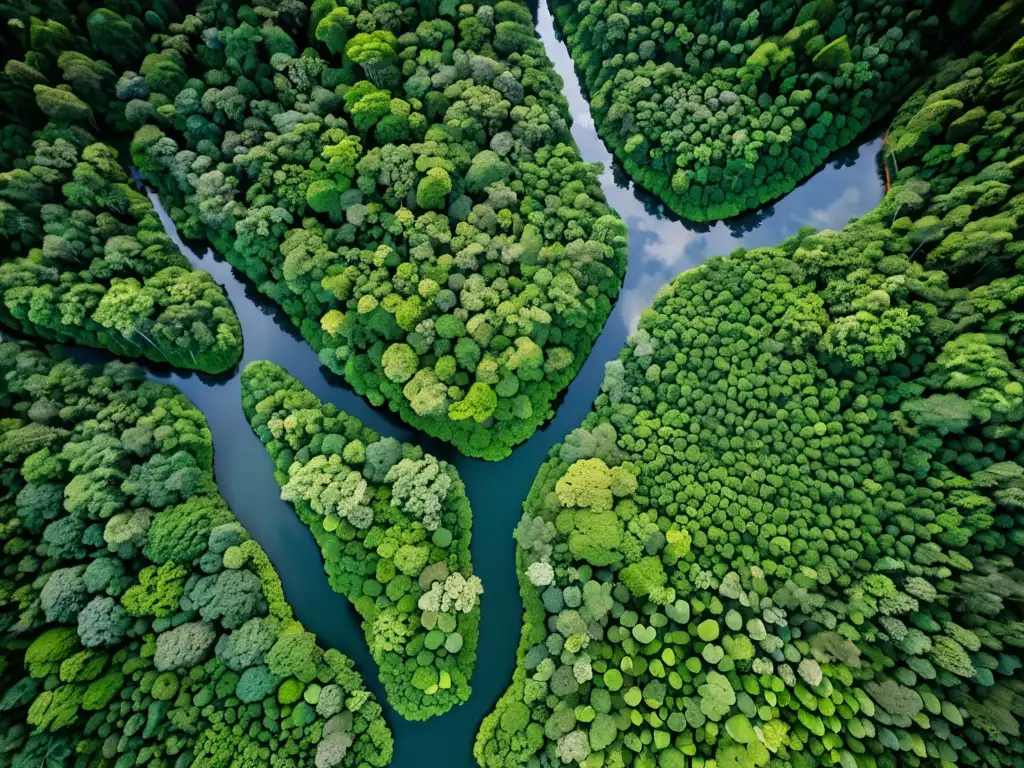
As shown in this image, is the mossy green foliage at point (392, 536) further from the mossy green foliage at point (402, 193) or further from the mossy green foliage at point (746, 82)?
the mossy green foliage at point (746, 82)

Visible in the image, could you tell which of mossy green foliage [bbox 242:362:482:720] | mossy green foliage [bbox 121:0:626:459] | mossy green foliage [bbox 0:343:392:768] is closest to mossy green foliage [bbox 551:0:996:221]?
mossy green foliage [bbox 121:0:626:459]

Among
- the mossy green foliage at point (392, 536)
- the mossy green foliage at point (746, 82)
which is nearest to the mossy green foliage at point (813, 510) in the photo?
the mossy green foliage at point (392, 536)

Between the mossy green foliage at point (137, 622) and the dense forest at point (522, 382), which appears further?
the dense forest at point (522, 382)

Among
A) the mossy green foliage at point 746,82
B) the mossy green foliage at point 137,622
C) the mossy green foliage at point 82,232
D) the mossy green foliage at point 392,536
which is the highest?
the mossy green foliage at point 746,82

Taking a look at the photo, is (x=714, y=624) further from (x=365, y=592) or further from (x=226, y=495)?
(x=226, y=495)

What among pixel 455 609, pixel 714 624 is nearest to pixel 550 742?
pixel 455 609

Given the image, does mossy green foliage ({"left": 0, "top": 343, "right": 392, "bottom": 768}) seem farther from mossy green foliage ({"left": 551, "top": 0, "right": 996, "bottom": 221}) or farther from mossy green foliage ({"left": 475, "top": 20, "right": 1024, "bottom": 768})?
mossy green foliage ({"left": 551, "top": 0, "right": 996, "bottom": 221})

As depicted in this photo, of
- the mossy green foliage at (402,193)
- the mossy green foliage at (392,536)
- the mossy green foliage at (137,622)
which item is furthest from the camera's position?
the mossy green foliage at (402,193)

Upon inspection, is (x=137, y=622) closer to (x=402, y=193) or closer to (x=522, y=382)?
(x=522, y=382)
